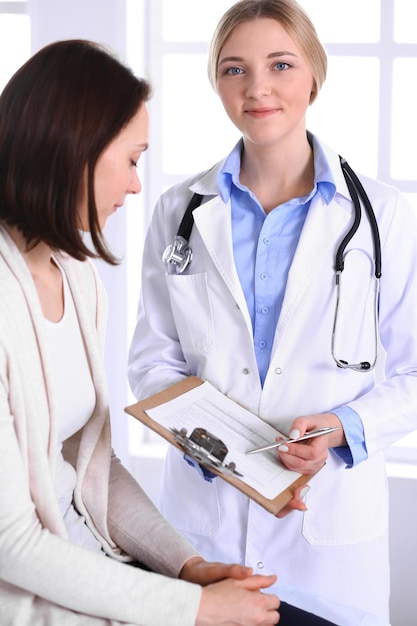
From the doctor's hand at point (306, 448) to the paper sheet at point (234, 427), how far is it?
21 mm

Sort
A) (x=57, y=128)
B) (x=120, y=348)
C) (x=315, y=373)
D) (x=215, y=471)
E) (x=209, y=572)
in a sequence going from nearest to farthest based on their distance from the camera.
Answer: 1. (x=57, y=128)
2. (x=209, y=572)
3. (x=215, y=471)
4. (x=315, y=373)
5. (x=120, y=348)

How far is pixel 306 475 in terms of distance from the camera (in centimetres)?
136

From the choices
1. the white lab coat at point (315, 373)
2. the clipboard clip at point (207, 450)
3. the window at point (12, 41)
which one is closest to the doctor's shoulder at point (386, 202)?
the white lab coat at point (315, 373)

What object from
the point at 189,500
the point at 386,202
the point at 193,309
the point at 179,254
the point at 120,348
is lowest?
the point at 189,500

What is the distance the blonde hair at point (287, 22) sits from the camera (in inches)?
59.0

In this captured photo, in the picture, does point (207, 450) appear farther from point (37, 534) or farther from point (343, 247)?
point (343, 247)

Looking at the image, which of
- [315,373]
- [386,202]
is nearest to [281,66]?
[386,202]

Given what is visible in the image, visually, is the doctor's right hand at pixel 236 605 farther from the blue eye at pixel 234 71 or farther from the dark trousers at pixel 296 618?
the blue eye at pixel 234 71

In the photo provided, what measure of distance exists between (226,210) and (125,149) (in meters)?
0.52

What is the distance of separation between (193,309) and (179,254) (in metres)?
0.12

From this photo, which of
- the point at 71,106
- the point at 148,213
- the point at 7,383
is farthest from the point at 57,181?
the point at 148,213

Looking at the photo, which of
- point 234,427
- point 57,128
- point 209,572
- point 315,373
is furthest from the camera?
point 315,373

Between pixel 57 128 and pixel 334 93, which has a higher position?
pixel 334 93

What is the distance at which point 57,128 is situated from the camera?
3.31 feet
